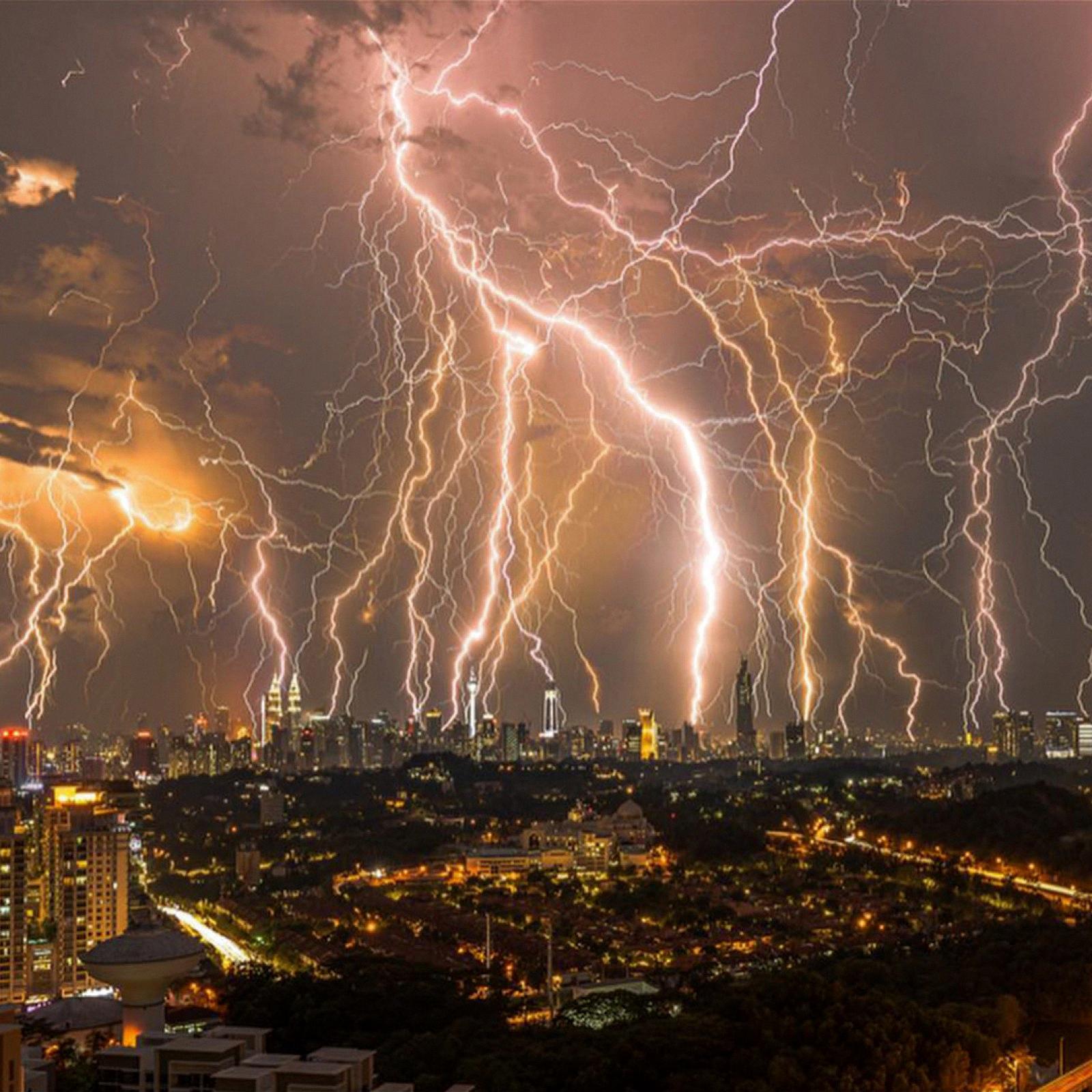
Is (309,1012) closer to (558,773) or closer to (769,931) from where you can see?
(769,931)

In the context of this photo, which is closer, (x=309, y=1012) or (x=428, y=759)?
(x=309, y=1012)

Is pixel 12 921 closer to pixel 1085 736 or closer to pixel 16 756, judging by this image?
pixel 16 756

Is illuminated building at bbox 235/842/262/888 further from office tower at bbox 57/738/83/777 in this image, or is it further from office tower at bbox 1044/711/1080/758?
office tower at bbox 1044/711/1080/758

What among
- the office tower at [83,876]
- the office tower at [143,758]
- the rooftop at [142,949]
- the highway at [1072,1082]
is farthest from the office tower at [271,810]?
the highway at [1072,1082]

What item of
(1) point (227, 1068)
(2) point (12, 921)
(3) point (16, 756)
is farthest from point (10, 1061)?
(3) point (16, 756)

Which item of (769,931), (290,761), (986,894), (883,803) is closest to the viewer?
(769,931)

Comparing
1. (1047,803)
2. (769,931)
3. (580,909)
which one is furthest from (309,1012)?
(1047,803)
